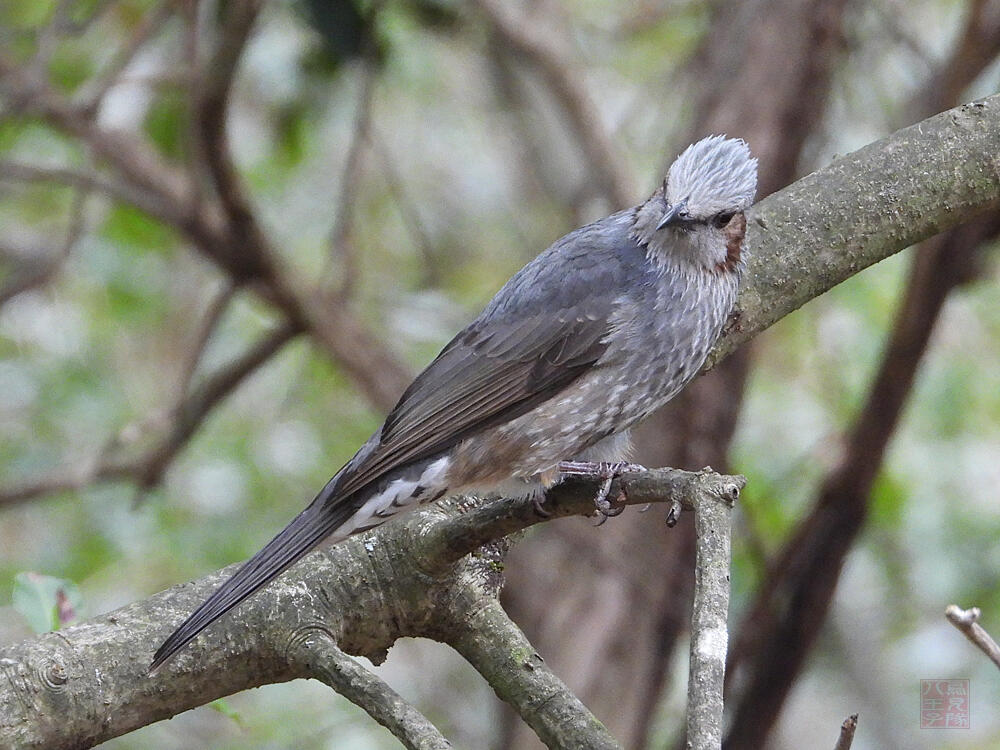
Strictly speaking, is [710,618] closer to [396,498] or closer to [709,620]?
[709,620]

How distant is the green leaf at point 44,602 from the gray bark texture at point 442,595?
0.20 meters

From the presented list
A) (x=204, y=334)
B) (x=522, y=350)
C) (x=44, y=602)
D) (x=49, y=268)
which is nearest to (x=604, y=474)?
(x=522, y=350)

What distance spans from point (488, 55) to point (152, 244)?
6.00 ft

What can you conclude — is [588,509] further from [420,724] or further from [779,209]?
[779,209]

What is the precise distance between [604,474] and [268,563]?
0.80 m

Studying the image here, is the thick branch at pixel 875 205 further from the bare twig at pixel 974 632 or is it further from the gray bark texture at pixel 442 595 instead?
the bare twig at pixel 974 632

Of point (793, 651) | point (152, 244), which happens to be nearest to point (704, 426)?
point (793, 651)

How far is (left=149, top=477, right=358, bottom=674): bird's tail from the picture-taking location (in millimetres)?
2428

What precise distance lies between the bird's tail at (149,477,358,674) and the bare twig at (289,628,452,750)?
16 cm

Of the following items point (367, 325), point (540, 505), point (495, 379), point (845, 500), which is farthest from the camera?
point (367, 325)

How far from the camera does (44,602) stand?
2.70 metres

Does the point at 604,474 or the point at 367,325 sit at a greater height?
the point at 367,325

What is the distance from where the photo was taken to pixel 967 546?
5.19 meters

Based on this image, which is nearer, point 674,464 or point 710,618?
point 710,618
